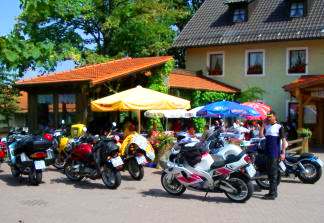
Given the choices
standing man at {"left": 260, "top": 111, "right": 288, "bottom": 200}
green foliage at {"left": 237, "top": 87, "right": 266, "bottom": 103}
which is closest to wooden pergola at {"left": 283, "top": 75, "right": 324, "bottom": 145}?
green foliage at {"left": 237, "top": 87, "right": 266, "bottom": 103}

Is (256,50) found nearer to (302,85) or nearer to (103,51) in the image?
(302,85)

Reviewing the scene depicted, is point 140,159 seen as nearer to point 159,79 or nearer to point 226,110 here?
point 226,110

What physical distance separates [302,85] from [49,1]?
17.9 meters

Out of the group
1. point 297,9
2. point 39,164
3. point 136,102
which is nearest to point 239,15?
point 297,9

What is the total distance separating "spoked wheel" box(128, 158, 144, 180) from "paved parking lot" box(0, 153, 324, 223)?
336 mm

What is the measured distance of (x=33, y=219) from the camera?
8.01 metres

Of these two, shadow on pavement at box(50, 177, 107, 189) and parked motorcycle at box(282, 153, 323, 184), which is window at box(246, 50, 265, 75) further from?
shadow on pavement at box(50, 177, 107, 189)

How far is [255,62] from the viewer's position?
28828 mm

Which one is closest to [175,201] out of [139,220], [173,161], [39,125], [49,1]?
[173,161]

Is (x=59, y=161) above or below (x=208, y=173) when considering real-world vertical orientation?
below

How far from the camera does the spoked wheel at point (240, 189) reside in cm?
951

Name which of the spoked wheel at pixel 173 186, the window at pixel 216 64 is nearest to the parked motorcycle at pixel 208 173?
the spoked wheel at pixel 173 186

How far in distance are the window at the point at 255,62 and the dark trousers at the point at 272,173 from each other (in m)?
19.0

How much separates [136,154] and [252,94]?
16365mm
